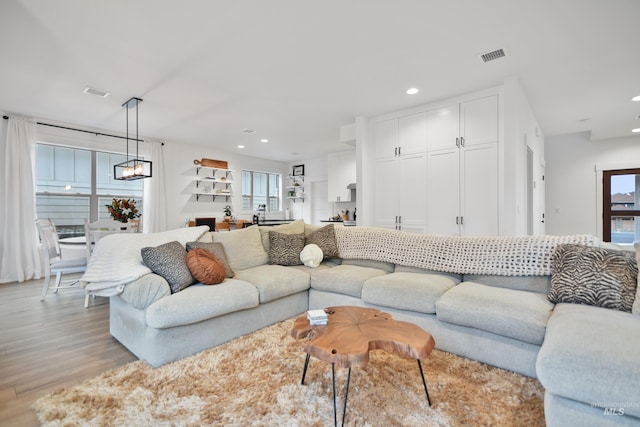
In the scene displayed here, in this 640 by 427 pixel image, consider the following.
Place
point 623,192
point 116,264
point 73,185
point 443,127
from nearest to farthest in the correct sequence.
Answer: point 116,264
point 443,127
point 73,185
point 623,192

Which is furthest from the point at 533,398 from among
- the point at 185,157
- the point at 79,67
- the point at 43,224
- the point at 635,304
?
the point at 185,157

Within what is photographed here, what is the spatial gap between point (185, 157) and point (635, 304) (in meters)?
7.24

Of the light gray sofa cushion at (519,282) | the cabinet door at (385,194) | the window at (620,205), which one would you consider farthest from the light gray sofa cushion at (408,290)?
the window at (620,205)

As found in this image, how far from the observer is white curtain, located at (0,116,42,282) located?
4.58 metres

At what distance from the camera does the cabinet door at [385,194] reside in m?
4.67

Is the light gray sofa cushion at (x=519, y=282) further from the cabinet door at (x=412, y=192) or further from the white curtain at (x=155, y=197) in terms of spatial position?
the white curtain at (x=155, y=197)

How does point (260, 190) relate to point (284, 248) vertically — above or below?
above

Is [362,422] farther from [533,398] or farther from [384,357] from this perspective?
[533,398]

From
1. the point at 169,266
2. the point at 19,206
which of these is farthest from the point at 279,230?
the point at 19,206

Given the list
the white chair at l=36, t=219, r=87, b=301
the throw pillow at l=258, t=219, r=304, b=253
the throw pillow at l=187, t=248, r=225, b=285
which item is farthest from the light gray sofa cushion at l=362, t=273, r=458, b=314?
the white chair at l=36, t=219, r=87, b=301

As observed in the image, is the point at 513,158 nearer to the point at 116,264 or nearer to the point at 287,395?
the point at 287,395

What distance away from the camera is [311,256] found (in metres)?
3.30

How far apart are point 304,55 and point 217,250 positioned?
2.08 m

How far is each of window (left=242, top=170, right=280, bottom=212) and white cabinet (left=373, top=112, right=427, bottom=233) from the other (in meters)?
4.44
